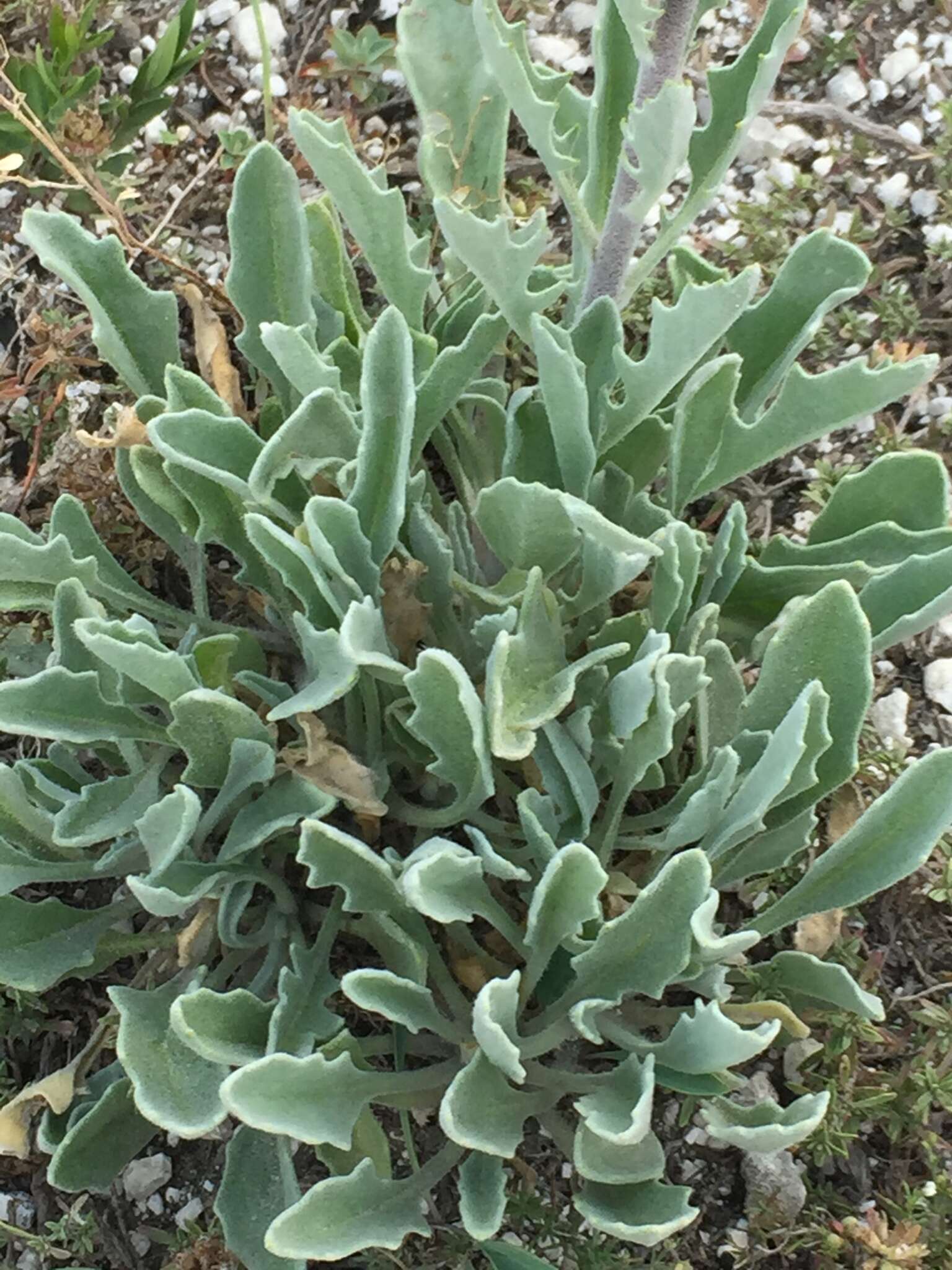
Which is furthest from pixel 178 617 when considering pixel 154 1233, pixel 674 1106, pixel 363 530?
pixel 674 1106

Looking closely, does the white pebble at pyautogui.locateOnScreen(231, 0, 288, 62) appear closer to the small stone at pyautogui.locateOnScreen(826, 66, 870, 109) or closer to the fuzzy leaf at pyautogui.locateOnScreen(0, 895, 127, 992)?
the small stone at pyautogui.locateOnScreen(826, 66, 870, 109)

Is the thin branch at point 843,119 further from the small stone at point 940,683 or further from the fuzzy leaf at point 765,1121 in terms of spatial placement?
the fuzzy leaf at point 765,1121

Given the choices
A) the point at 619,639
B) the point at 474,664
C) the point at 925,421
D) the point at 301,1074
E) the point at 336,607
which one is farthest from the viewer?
the point at 925,421

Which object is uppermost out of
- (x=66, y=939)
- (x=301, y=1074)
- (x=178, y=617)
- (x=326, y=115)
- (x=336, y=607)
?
(x=326, y=115)

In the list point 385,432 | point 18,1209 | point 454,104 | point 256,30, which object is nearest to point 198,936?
point 18,1209

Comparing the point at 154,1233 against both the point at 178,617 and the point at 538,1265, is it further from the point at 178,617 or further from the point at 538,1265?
the point at 178,617

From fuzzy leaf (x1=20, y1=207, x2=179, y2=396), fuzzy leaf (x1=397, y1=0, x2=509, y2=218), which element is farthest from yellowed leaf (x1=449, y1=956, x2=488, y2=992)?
fuzzy leaf (x1=397, y1=0, x2=509, y2=218)
